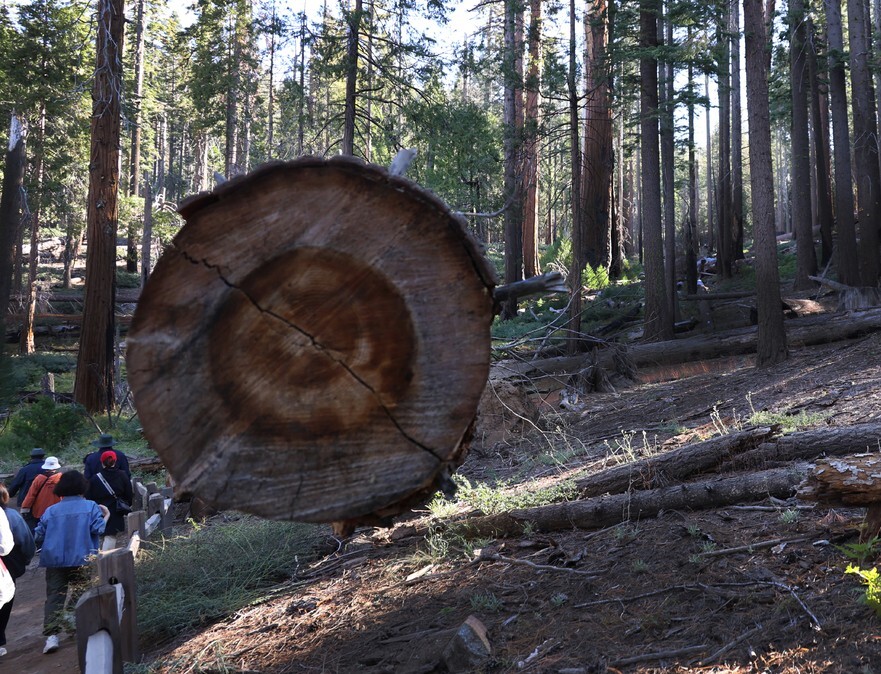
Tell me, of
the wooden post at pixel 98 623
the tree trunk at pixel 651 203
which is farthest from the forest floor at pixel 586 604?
the tree trunk at pixel 651 203

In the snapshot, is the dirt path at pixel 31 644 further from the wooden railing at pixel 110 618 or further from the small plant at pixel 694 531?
the small plant at pixel 694 531

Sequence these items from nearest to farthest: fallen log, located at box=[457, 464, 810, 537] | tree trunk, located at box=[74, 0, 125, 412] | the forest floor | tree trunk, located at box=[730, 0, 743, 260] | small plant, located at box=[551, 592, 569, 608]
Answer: the forest floor → small plant, located at box=[551, 592, 569, 608] → fallen log, located at box=[457, 464, 810, 537] → tree trunk, located at box=[74, 0, 125, 412] → tree trunk, located at box=[730, 0, 743, 260]

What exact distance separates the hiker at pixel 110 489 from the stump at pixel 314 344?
6.79m

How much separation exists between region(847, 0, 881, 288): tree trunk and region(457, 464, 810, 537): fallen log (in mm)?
13247

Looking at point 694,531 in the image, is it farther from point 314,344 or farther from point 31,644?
A: point 31,644

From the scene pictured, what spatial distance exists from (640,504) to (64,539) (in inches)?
199

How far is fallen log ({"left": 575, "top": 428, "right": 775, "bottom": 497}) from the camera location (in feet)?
18.6

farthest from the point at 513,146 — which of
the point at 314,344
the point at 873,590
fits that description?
the point at 314,344

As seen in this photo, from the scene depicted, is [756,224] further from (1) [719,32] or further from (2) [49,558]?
(2) [49,558]

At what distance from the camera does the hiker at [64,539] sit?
6.62 m

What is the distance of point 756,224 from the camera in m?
12.2

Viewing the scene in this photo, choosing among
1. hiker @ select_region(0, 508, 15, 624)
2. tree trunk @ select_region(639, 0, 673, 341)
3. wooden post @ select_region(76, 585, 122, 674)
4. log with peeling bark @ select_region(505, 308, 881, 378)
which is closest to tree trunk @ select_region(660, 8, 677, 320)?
tree trunk @ select_region(639, 0, 673, 341)

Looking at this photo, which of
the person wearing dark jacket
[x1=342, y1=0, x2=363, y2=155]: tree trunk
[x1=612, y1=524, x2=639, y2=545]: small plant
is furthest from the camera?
[x1=342, y1=0, x2=363, y2=155]: tree trunk

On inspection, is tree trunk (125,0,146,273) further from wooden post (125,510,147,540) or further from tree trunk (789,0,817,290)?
wooden post (125,510,147,540)
